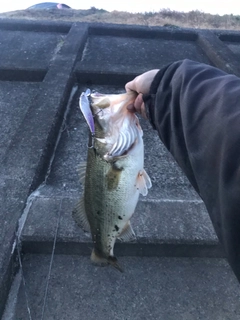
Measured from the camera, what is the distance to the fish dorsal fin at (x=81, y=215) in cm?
187

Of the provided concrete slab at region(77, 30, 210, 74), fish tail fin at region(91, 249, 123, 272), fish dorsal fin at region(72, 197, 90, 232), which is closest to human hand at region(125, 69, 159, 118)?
fish dorsal fin at region(72, 197, 90, 232)

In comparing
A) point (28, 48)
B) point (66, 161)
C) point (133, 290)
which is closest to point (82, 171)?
point (133, 290)

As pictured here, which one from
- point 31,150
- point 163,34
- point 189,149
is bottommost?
point 31,150

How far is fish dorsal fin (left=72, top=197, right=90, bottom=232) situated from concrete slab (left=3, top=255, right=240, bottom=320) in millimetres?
723

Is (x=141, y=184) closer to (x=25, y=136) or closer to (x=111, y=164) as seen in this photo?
(x=111, y=164)

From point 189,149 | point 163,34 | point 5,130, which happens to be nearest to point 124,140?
point 189,149

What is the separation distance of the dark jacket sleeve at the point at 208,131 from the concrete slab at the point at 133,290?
1.11 metres

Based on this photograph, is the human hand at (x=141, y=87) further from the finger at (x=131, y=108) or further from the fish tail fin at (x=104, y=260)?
the fish tail fin at (x=104, y=260)

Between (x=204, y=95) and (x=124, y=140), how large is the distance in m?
0.46

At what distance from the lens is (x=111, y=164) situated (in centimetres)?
174

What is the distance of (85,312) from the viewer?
225cm

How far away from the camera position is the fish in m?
1.73

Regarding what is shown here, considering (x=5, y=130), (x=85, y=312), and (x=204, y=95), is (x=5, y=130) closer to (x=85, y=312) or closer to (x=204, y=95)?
(x=85, y=312)

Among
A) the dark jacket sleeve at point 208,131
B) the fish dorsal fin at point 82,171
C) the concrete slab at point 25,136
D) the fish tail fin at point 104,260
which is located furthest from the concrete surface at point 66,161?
the dark jacket sleeve at point 208,131
